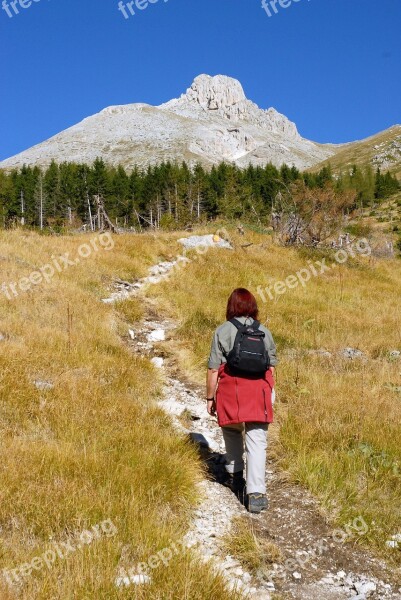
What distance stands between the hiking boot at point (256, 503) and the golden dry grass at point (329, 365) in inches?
20.9

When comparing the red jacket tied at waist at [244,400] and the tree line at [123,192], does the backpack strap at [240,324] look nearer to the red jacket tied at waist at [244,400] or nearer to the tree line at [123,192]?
the red jacket tied at waist at [244,400]

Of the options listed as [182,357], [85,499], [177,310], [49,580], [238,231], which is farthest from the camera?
[238,231]

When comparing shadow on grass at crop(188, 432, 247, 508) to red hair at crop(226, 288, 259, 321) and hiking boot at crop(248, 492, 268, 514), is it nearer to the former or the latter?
hiking boot at crop(248, 492, 268, 514)

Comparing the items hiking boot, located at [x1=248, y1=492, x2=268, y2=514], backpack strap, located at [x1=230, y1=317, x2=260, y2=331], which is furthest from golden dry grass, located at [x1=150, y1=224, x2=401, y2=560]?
backpack strap, located at [x1=230, y1=317, x2=260, y2=331]

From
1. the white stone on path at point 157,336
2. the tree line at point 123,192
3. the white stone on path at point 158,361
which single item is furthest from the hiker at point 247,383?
the tree line at point 123,192

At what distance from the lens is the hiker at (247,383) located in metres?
4.02

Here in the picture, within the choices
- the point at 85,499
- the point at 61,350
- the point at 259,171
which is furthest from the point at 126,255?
the point at 259,171

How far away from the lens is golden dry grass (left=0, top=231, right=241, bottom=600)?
8.87 ft

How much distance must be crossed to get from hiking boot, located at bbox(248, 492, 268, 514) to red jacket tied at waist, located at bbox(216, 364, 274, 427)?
67 centimetres

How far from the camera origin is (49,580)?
8.31 feet

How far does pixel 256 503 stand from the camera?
12.9ft

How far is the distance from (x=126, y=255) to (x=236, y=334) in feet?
35.6

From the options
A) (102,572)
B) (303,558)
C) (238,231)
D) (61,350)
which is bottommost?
(303,558)

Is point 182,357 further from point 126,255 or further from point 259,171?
point 259,171
